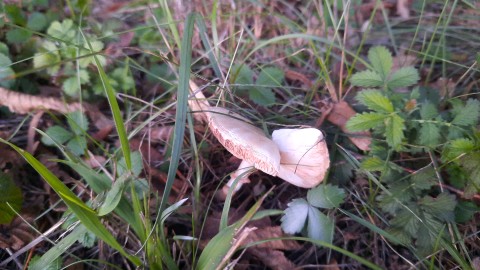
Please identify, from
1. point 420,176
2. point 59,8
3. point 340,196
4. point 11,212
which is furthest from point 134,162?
point 59,8

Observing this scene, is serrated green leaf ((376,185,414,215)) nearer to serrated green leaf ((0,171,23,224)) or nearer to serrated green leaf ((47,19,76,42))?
serrated green leaf ((0,171,23,224))

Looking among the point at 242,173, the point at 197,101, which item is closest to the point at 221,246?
the point at 242,173

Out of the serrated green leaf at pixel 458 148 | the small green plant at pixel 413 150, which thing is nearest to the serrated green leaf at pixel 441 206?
the small green plant at pixel 413 150

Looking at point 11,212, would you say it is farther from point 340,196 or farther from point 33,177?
point 340,196

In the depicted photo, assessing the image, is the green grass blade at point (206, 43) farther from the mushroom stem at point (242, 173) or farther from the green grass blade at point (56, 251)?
the green grass blade at point (56, 251)

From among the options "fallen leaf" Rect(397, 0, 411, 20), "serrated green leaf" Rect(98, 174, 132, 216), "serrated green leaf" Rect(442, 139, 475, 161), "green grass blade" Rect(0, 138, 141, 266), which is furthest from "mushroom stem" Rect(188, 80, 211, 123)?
"fallen leaf" Rect(397, 0, 411, 20)

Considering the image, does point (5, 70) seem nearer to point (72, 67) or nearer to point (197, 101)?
point (72, 67)
